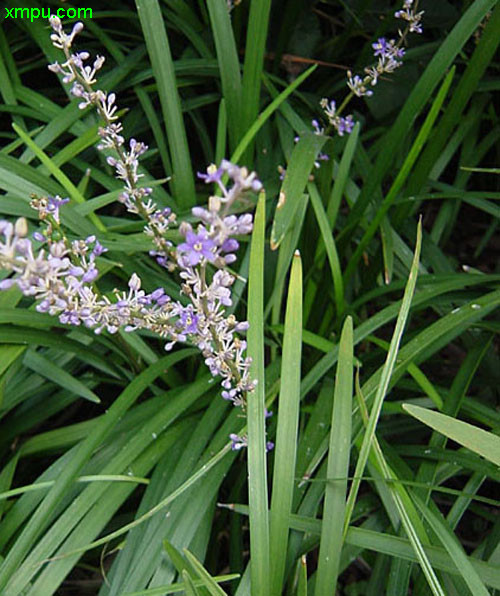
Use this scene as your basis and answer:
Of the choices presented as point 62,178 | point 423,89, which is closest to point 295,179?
point 423,89

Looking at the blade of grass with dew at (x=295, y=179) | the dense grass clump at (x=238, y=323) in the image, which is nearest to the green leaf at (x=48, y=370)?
the dense grass clump at (x=238, y=323)

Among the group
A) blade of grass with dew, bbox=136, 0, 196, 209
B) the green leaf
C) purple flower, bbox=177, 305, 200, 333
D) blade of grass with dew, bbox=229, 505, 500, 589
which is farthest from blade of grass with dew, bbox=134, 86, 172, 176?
blade of grass with dew, bbox=229, 505, 500, 589

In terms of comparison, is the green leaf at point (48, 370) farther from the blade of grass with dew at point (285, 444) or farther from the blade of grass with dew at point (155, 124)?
the blade of grass with dew at point (155, 124)

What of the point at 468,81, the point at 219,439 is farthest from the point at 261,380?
the point at 468,81

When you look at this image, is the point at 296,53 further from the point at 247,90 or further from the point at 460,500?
the point at 460,500

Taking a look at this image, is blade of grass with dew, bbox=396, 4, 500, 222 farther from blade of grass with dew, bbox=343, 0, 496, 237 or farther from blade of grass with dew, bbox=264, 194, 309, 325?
blade of grass with dew, bbox=264, 194, 309, 325
